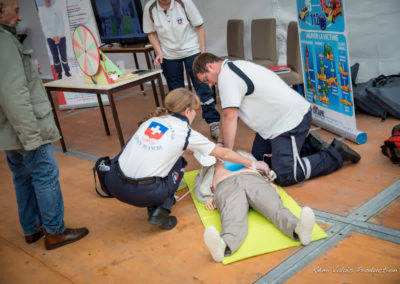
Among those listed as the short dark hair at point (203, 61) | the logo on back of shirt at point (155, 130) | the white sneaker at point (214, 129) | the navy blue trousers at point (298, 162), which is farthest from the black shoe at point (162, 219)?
the white sneaker at point (214, 129)

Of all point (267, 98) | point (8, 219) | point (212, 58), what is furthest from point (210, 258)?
point (8, 219)

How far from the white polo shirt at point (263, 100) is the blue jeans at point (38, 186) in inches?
44.3

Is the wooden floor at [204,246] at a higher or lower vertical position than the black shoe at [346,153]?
lower

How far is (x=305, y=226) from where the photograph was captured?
6.24 feet

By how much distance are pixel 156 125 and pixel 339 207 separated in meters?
1.14

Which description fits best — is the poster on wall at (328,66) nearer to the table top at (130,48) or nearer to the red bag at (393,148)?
the red bag at (393,148)

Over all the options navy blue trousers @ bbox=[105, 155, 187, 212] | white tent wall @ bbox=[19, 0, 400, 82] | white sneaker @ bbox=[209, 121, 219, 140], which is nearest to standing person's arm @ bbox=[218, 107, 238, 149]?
navy blue trousers @ bbox=[105, 155, 187, 212]

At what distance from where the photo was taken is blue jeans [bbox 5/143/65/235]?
7.13 ft

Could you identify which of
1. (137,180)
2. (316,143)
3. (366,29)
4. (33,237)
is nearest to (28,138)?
(137,180)

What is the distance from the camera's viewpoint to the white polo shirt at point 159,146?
7.23ft

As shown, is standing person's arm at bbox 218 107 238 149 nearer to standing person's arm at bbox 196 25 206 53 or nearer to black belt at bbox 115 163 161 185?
black belt at bbox 115 163 161 185

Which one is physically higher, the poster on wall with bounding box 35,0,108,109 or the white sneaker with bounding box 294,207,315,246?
the poster on wall with bounding box 35,0,108,109

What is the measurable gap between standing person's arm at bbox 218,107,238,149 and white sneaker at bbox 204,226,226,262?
892 millimetres

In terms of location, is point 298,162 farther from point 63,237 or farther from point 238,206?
point 63,237
